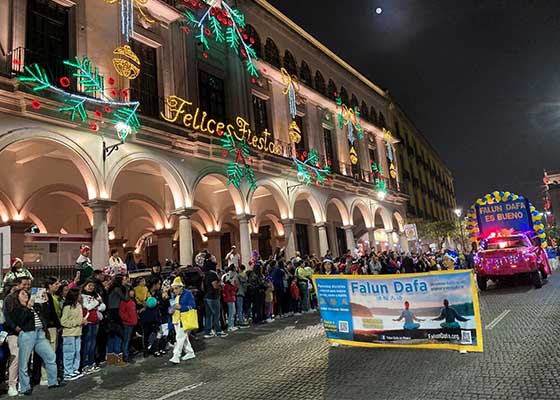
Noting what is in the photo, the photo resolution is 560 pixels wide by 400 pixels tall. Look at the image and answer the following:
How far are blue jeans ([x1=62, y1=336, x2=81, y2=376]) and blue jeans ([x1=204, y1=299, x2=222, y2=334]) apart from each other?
3447 millimetres

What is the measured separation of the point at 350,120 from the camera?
29.8 m

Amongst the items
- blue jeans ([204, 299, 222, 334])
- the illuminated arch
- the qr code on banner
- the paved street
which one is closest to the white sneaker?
the paved street

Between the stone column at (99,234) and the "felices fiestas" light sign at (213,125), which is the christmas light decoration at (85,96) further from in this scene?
the stone column at (99,234)

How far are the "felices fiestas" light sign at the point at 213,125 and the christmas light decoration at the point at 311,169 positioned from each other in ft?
5.28

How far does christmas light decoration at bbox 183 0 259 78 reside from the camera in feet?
61.0

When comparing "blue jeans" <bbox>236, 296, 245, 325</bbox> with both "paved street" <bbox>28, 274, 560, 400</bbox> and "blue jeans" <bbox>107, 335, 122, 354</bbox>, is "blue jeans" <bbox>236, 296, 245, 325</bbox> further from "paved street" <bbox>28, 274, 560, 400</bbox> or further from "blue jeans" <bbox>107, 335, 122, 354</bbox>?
"blue jeans" <bbox>107, 335, 122, 354</bbox>

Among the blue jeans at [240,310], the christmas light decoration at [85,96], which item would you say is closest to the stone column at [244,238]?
the christmas light decoration at [85,96]

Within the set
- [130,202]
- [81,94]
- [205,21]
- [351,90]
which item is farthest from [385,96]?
[81,94]

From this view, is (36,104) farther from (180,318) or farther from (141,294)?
(180,318)

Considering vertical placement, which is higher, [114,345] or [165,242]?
[165,242]

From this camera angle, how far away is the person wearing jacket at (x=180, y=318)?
781cm

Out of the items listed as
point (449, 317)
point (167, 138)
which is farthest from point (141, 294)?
point (167, 138)

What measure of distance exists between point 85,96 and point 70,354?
8.69m

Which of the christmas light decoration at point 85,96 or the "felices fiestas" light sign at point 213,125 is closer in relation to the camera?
the christmas light decoration at point 85,96
